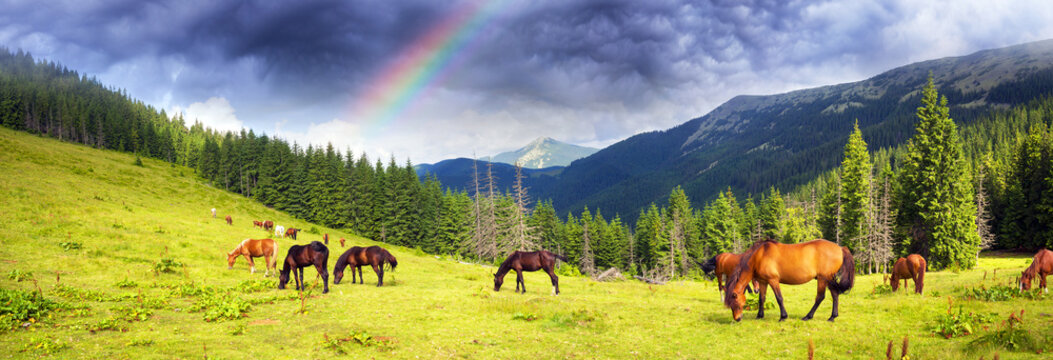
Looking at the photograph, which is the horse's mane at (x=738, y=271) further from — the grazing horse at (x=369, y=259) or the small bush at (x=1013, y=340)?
the grazing horse at (x=369, y=259)

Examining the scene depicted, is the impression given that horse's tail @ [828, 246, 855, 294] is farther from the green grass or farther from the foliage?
the foliage

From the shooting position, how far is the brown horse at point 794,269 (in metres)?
11.7

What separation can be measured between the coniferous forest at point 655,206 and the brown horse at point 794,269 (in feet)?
109

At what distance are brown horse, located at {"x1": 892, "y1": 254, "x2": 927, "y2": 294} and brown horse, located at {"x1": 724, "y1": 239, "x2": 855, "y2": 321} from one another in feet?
29.0

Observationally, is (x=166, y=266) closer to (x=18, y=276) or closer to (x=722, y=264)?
(x=18, y=276)

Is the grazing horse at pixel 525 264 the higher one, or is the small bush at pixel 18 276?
the small bush at pixel 18 276

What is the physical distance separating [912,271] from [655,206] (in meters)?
62.0

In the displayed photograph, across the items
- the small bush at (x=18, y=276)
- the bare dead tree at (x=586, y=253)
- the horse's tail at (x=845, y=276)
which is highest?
the small bush at (x=18, y=276)

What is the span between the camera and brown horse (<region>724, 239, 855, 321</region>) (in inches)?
461

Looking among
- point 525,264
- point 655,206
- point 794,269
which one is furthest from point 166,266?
point 655,206

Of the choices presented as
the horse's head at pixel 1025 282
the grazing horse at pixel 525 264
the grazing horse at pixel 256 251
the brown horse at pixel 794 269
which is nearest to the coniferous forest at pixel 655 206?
the grazing horse at pixel 525 264

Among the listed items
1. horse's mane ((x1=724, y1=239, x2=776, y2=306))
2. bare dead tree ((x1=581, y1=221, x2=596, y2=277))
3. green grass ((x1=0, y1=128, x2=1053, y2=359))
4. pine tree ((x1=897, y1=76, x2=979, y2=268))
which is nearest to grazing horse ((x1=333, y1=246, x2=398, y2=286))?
green grass ((x1=0, y1=128, x2=1053, y2=359))

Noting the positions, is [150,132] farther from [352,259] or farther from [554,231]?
[352,259]

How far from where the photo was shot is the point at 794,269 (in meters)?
11.9
